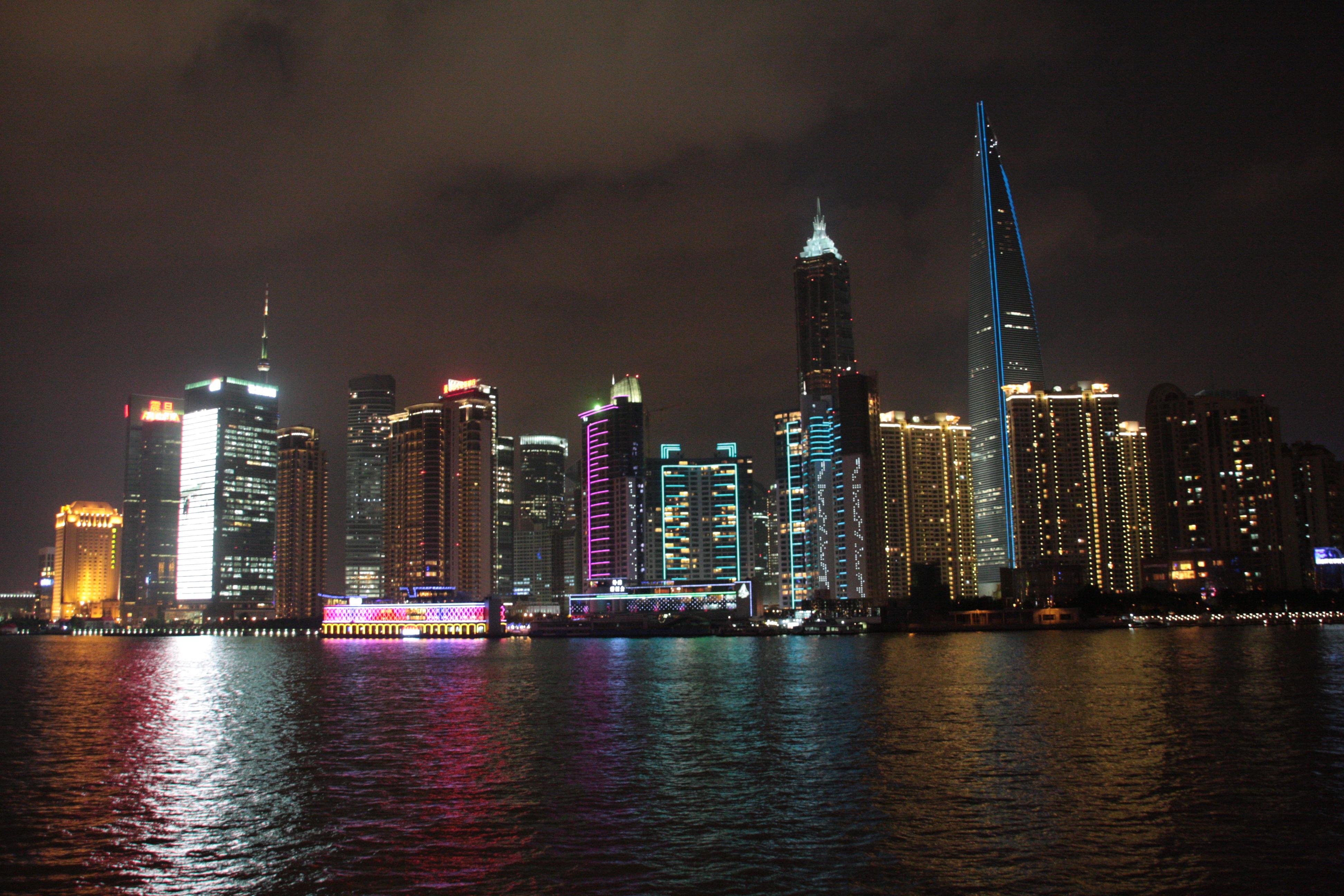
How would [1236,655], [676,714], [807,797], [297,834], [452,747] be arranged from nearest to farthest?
[297,834]
[807,797]
[452,747]
[676,714]
[1236,655]

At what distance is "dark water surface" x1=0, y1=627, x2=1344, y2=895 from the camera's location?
28.7 meters

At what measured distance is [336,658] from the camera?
6122 inches

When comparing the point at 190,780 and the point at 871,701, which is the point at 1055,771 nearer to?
the point at 871,701

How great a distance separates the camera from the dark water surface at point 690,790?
28.7 metres

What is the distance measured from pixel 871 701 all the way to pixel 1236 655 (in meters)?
66.7

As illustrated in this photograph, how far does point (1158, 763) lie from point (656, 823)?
23602 millimetres

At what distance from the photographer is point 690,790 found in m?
40.7

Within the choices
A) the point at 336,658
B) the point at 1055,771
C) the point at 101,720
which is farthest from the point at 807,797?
the point at 336,658

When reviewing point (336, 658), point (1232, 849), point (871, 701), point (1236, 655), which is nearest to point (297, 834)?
point (1232, 849)

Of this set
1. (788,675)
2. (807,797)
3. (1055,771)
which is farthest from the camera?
(788,675)

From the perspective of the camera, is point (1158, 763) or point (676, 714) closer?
A: point (1158, 763)

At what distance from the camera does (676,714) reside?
6644 centimetres

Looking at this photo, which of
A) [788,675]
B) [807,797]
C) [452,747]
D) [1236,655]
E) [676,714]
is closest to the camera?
[807,797]

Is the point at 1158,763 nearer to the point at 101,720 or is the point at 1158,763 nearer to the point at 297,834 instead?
the point at 297,834
